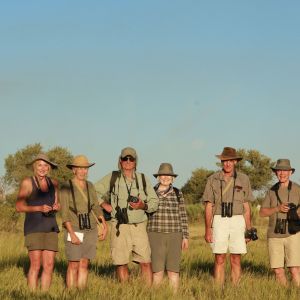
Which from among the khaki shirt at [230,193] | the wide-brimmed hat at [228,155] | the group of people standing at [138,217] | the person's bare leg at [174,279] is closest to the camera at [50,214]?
the group of people standing at [138,217]

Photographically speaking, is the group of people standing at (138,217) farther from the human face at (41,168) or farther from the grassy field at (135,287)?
the grassy field at (135,287)

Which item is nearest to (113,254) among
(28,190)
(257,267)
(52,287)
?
(52,287)

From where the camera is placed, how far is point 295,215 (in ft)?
28.7

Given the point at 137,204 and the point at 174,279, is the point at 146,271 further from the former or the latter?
the point at 137,204

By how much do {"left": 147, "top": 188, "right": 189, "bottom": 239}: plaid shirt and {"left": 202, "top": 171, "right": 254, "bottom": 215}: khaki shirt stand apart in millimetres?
559

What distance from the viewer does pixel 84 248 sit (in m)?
8.33

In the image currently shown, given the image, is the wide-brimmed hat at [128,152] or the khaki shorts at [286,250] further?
the khaki shorts at [286,250]

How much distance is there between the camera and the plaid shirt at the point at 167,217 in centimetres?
866

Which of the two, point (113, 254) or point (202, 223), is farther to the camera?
point (202, 223)

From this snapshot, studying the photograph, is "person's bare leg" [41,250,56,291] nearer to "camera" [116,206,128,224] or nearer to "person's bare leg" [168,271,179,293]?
"camera" [116,206,128,224]

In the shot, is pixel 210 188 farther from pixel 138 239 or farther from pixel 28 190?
pixel 28 190

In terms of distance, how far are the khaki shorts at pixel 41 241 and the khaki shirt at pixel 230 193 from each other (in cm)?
230

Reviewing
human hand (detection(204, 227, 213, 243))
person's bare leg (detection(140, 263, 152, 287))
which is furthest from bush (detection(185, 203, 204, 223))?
person's bare leg (detection(140, 263, 152, 287))

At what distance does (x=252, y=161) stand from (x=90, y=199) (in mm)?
45120
